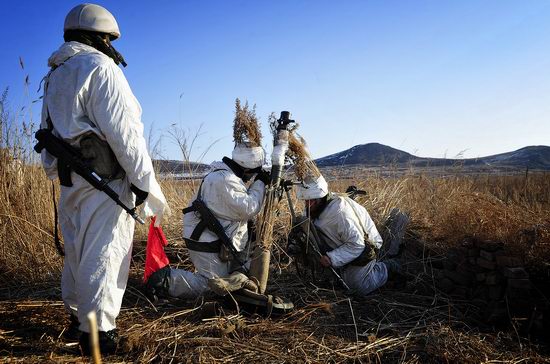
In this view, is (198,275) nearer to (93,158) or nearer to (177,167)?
(93,158)

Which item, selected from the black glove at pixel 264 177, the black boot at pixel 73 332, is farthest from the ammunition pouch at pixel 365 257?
the black boot at pixel 73 332

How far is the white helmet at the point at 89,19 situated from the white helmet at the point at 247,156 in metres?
1.74

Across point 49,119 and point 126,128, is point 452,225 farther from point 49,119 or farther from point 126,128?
point 49,119

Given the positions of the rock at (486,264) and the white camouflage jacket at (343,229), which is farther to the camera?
the white camouflage jacket at (343,229)

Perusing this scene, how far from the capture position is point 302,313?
3.50m

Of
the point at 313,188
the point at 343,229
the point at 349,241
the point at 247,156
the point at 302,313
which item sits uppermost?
the point at 247,156

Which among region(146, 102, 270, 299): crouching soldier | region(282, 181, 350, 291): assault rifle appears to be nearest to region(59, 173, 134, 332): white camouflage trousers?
region(146, 102, 270, 299): crouching soldier

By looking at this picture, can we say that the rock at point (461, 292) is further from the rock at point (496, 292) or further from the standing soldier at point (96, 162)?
the standing soldier at point (96, 162)

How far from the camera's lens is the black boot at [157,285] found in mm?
3600

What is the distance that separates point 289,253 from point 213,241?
1.10 metres

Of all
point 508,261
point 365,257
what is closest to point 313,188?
point 365,257

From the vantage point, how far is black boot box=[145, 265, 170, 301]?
3600 mm

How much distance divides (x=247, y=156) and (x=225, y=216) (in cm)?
65

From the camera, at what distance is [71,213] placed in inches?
102
